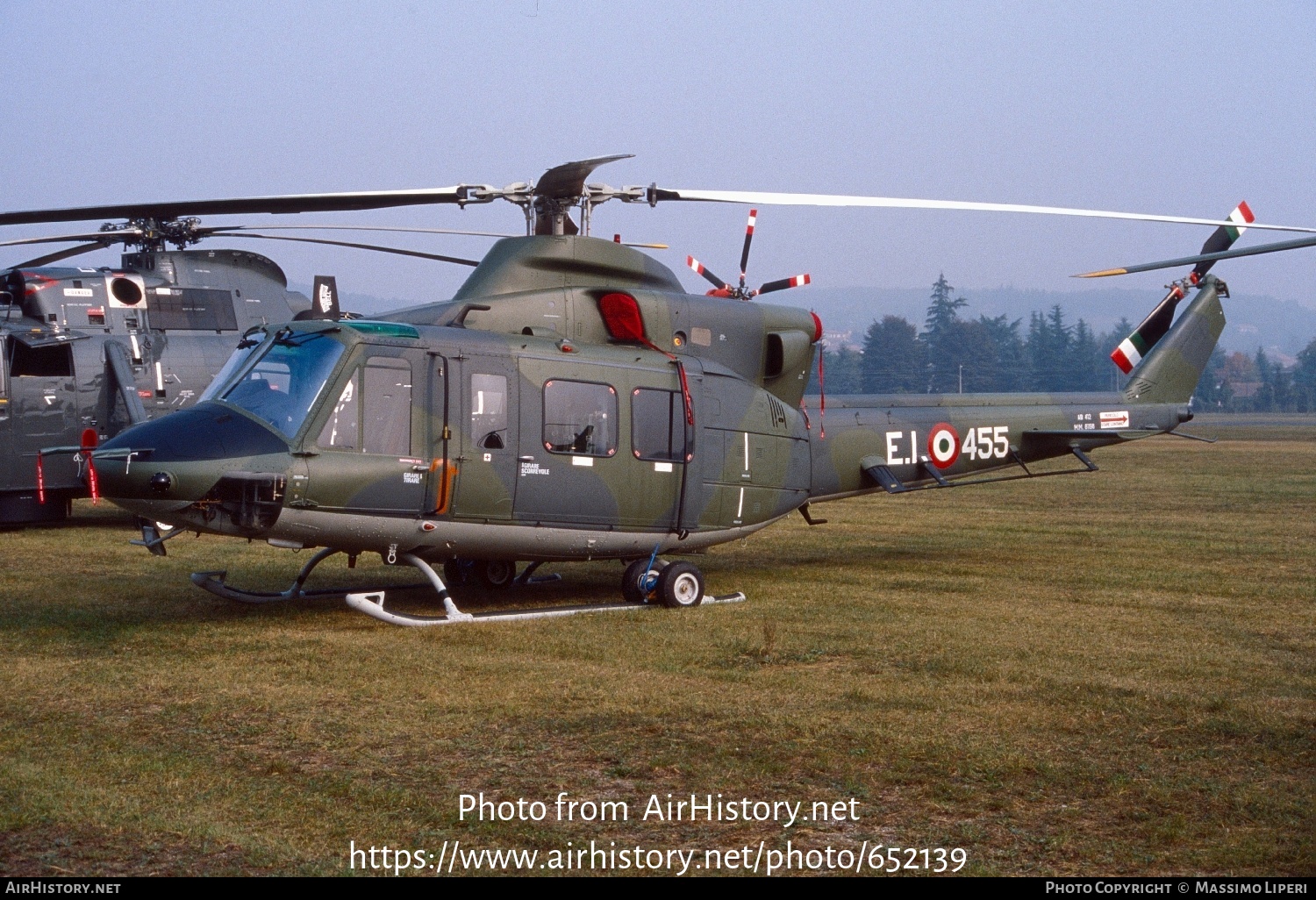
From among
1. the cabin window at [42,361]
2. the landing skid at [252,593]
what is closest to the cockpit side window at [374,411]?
the landing skid at [252,593]

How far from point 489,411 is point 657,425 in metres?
1.66

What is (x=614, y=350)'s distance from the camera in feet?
36.2

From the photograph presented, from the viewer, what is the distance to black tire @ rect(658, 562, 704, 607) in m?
10.9

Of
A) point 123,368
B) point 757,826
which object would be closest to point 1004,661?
point 757,826

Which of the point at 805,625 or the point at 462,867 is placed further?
the point at 805,625

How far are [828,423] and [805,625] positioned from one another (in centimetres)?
382

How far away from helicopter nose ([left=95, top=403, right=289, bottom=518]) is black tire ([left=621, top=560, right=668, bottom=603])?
10.8 feet

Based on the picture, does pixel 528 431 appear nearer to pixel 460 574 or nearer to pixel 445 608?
pixel 445 608

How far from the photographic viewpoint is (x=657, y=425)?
36.2 ft

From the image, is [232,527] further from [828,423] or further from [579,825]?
[828,423]

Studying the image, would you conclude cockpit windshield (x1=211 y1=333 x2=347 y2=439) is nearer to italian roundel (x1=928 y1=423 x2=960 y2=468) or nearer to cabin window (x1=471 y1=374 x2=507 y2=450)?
→ cabin window (x1=471 y1=374 x2=507 y2=450)

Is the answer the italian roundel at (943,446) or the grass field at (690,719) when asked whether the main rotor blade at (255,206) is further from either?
the italian roundel at (943,446)

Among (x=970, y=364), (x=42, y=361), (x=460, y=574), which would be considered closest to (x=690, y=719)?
(x=460, y=574)

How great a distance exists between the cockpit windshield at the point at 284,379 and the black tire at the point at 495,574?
10.4 ft
